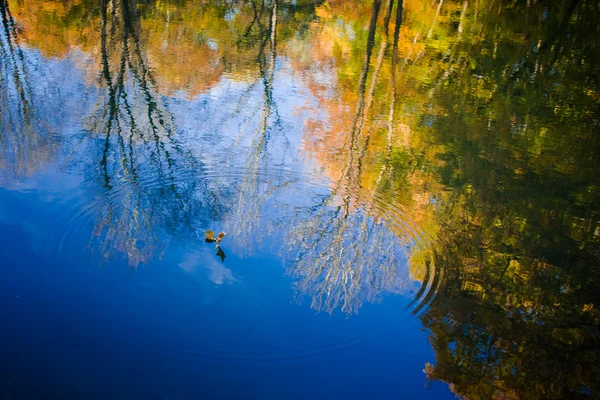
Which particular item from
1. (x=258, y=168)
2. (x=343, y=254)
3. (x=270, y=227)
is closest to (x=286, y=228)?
(x=270, y=227)

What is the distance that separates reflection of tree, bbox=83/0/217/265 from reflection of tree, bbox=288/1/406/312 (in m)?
1.66

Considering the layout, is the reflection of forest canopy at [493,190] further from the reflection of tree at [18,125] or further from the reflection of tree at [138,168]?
the reflection of tree at [18,125]

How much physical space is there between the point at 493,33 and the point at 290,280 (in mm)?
18851

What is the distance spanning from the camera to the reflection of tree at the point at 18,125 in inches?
343

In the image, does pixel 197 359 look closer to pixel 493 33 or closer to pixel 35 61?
pixel 35 61

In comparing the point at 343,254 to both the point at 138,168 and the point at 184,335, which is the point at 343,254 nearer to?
the point at 184,335

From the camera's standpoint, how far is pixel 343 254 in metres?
7.47

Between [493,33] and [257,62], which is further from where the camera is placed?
[493,33]

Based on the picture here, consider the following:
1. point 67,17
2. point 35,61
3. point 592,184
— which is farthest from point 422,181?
point 67,17

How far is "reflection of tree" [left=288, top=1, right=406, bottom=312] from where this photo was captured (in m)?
6.80

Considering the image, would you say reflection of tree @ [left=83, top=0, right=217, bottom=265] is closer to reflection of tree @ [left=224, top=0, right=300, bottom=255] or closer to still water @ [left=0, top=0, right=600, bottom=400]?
still water @ [left=0, top=0, right=600, bottom=400]

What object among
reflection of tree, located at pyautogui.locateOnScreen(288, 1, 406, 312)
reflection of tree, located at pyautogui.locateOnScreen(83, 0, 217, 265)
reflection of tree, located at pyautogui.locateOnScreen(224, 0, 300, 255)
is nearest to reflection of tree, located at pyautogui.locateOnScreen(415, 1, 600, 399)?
reflection of tree, located at pyautogui.locateOnScreen(288, 1, 406, 312)

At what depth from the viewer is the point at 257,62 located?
51.0 feet

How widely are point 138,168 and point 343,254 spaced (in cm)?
379
